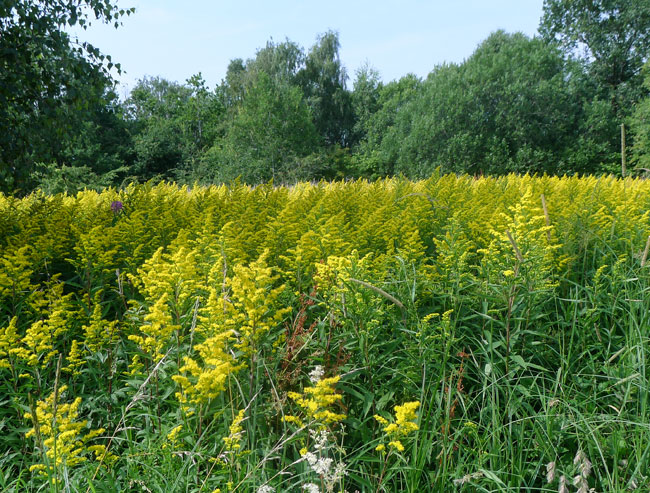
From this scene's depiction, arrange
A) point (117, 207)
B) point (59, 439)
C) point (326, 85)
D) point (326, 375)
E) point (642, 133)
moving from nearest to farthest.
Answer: point (59, 439) < point (326, 375) < point (117, 207) < point (642, 133) < point (326, 85)

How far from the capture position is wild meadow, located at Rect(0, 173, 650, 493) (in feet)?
5.91

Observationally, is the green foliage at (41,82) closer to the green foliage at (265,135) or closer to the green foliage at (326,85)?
the green foliage at (265,135)

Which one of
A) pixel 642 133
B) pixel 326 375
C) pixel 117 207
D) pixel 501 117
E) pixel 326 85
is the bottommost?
pixel 326 375

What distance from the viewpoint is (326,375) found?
214 centimetres

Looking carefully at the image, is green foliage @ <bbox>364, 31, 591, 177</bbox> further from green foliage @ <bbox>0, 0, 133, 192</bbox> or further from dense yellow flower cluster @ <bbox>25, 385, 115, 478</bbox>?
dense yellow flower cluster @ <bbox>25, 385, 115, 478</bbox>

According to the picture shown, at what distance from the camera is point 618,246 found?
153 inches

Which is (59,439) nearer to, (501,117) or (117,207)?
(117,207)

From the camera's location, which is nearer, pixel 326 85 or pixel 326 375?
pixel 326 375

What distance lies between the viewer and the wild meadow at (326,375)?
1802mm

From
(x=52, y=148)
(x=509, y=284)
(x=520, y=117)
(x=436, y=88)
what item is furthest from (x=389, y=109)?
(x=509, y=284)

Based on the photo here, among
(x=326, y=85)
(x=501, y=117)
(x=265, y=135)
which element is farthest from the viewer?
(x=326, y=85)

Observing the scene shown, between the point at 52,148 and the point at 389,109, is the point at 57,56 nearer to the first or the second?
the point at 52,148

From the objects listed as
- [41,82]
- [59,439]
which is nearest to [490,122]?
[41,82]

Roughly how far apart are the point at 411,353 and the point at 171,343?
1.11m
